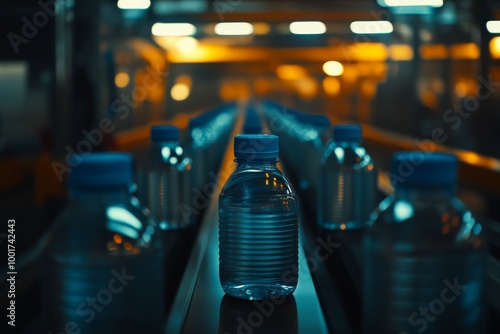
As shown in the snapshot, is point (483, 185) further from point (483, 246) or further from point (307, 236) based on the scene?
point (483, 246)

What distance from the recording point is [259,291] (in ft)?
4.25

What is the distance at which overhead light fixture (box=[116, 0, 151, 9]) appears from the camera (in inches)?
235

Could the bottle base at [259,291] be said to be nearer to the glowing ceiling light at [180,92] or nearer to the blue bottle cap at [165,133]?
the blue bottle cap at [165,133]

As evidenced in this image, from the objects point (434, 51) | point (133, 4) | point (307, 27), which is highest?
point (307, 27)

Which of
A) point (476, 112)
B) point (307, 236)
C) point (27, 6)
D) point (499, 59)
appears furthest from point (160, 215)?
point (476, 112)

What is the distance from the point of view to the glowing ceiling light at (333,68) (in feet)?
44.1

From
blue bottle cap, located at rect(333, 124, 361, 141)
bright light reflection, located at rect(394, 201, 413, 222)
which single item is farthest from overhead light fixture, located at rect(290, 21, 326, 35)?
bright light reflection, located at rect(394, 201, 413, 222)

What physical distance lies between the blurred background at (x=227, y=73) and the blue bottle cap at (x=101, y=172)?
114 cm

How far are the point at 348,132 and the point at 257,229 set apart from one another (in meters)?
0.70

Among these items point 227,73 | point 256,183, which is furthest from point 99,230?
point 227,73

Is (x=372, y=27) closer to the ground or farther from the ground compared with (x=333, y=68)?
farther from the ground

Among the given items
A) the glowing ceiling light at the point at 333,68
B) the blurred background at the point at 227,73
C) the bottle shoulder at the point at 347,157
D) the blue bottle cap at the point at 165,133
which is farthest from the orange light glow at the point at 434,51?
the blue bottle cap at the point at 165,133

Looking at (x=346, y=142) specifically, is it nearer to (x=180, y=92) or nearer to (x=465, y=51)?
(x=465, y=51)

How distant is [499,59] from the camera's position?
6.09 m
